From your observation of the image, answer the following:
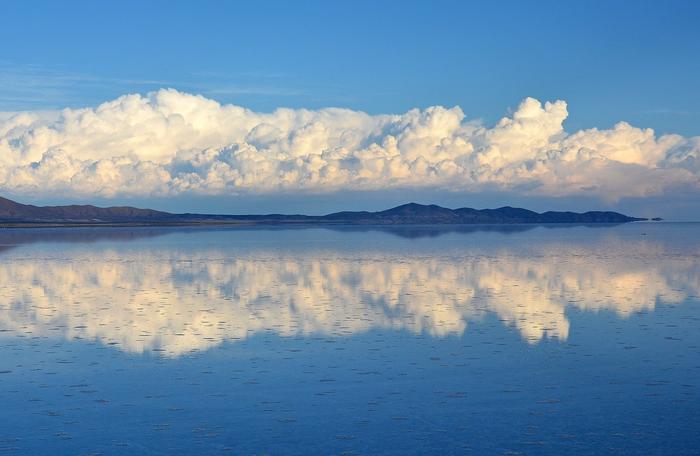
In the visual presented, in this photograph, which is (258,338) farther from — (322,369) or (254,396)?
(254,396)

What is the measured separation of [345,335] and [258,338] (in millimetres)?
2674

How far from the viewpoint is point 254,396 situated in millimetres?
16688

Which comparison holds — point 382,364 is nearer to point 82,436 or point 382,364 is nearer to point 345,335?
point 345,335

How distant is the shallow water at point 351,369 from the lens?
549 inches

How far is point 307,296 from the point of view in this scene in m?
34.1

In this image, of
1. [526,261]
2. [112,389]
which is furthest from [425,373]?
[526,261]

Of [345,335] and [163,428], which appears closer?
[163,428]

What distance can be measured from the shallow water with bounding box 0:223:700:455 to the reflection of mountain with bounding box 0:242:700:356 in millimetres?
177

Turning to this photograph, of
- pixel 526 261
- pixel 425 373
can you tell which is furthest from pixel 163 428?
pixel 526 261

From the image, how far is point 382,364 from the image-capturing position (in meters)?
19.8

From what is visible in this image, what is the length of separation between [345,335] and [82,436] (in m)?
10.9

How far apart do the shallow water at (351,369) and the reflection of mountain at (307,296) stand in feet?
0.58

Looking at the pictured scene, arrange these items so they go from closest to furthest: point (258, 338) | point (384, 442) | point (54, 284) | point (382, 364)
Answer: point (384, 442) < point (382, 364) < point (258, 338) < point (54, 284)

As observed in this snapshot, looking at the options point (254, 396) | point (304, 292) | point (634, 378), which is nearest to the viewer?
point (254, 396)
